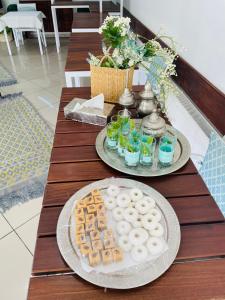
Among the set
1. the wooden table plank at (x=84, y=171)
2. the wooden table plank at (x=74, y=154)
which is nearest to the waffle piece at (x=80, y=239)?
the wooden table plank at (x=84, y=171)

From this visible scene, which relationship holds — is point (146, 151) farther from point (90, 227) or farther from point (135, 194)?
point (90, 227)

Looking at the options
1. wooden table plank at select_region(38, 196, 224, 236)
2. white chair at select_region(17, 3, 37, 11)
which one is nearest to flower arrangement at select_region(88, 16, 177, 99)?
wooden table plank at select_region(38, 196, 224, 236)

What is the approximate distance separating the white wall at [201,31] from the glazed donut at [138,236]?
843 millimetres

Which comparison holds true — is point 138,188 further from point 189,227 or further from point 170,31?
point 170,31

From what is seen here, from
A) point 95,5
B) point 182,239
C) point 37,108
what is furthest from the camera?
point 95,5

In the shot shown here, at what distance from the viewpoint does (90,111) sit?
1.11m

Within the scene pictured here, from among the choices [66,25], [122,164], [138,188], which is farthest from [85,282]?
[66,25]

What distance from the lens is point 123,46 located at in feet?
3.41

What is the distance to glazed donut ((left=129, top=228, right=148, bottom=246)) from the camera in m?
0.61

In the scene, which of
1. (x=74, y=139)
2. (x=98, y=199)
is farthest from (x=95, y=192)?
(x=74, y=139)

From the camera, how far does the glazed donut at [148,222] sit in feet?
2.10

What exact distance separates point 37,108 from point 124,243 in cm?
231

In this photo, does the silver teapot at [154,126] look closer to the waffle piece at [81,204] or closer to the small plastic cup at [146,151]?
the small plastic cup at [146,151]

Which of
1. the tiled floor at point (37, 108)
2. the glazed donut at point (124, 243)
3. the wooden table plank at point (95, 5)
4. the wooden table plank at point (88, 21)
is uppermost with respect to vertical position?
the glazed donut at point (124, 243)
